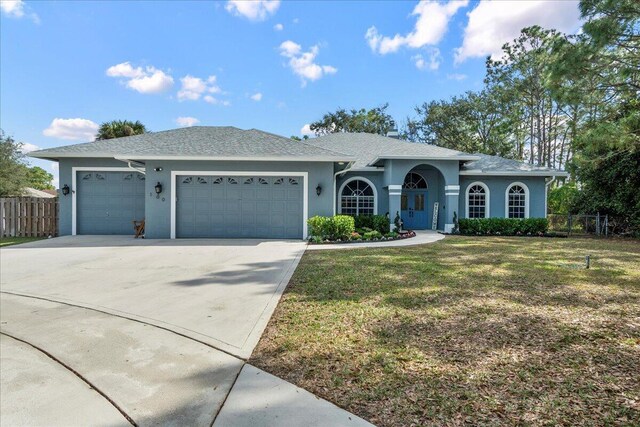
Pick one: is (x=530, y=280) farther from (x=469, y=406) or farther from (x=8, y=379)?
(x=8, y=379)

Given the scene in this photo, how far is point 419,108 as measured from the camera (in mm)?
34656

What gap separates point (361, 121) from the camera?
3506 cm

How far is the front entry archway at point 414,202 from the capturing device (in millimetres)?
17391

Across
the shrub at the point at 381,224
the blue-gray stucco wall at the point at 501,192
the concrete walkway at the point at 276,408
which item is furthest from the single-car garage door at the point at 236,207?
the concrete walkway at the point at 276,408

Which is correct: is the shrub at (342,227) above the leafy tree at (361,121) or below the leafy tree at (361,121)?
below

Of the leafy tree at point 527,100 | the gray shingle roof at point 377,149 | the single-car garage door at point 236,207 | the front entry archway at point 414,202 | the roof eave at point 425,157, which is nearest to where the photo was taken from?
the single-car garage door at point 236,207

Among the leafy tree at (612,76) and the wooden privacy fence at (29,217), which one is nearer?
the leafy tree at (612,76)

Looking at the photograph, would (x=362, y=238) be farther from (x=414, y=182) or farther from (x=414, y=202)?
(x=414, y=182)

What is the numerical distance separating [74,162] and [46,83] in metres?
4.91

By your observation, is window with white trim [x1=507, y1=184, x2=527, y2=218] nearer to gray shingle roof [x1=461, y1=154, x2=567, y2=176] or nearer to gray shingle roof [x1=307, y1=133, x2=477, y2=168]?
gray shingle roof [x1=461, y1=154, x2=567, y2=176]

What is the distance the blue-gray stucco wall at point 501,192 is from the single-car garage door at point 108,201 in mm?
14966

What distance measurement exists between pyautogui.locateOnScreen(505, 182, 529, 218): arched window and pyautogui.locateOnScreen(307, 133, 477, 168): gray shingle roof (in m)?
3.40

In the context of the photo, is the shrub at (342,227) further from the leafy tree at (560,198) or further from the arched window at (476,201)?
the leafy tree at (560,198)

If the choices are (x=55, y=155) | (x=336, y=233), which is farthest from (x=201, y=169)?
Result: (x=55, y=155)
